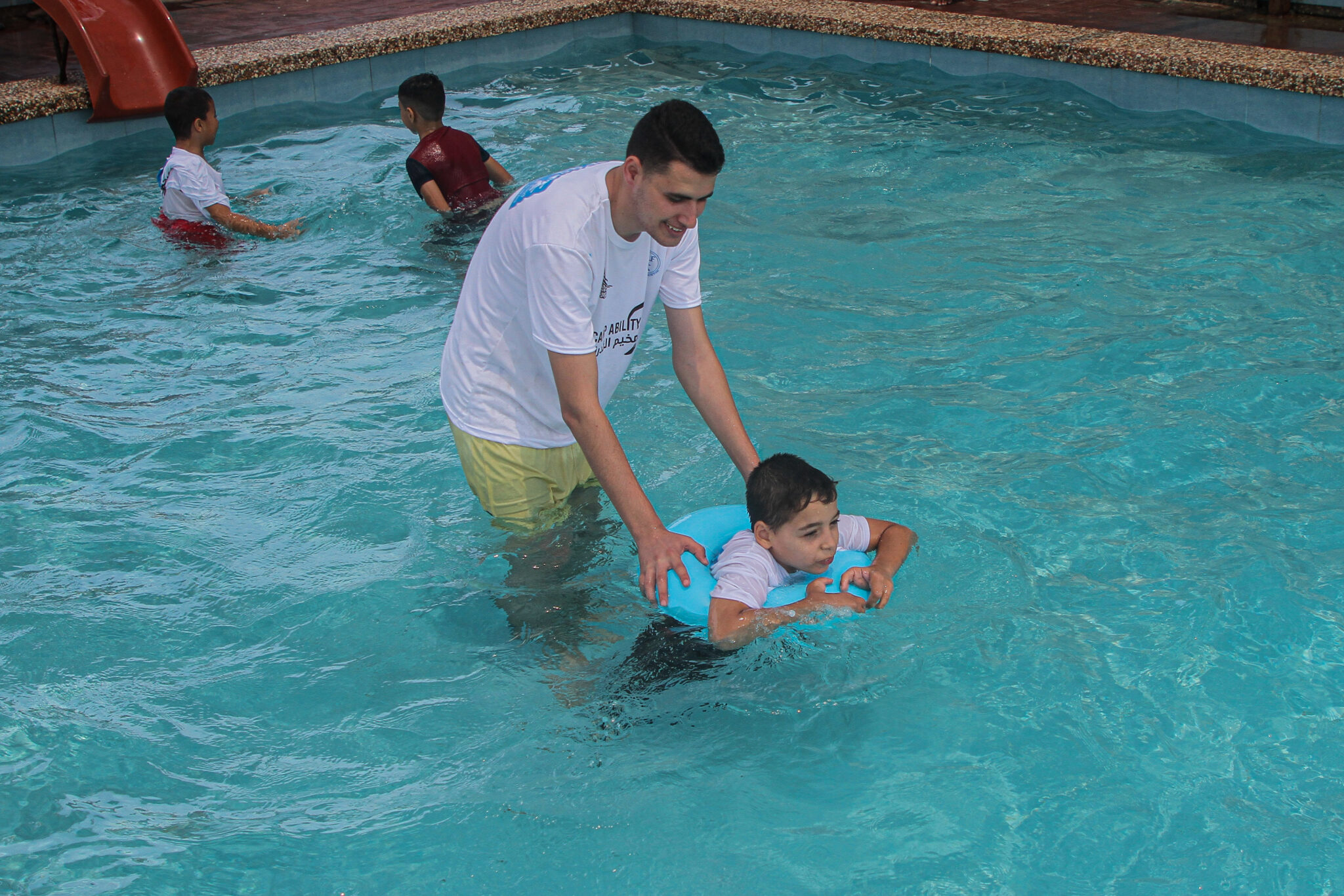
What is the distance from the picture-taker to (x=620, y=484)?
130 inches

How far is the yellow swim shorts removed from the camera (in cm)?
372

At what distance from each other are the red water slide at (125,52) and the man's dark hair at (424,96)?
3894 millimetres

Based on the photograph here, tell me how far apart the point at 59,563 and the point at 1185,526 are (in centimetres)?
463

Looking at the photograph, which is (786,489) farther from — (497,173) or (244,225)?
(244,225)

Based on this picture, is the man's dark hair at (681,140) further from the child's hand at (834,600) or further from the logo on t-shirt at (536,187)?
the child's hand at (834,600)

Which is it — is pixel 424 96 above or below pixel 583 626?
above

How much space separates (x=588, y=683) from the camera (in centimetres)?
387

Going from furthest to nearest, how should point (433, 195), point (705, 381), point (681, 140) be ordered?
point (433, 195) < point (705, 381) < point (681, 140)

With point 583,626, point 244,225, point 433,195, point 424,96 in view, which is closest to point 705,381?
point 583,626

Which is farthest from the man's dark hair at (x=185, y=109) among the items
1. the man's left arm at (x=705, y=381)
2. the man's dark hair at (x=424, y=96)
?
the man's left arm at (x=705, y=381)

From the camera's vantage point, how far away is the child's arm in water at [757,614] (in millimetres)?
3357

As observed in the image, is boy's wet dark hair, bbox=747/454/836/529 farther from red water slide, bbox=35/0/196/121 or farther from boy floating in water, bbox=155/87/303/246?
red water slide, bbox=35/0/196/121

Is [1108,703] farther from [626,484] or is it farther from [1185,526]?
[626,484]

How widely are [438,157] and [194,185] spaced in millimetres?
1626
